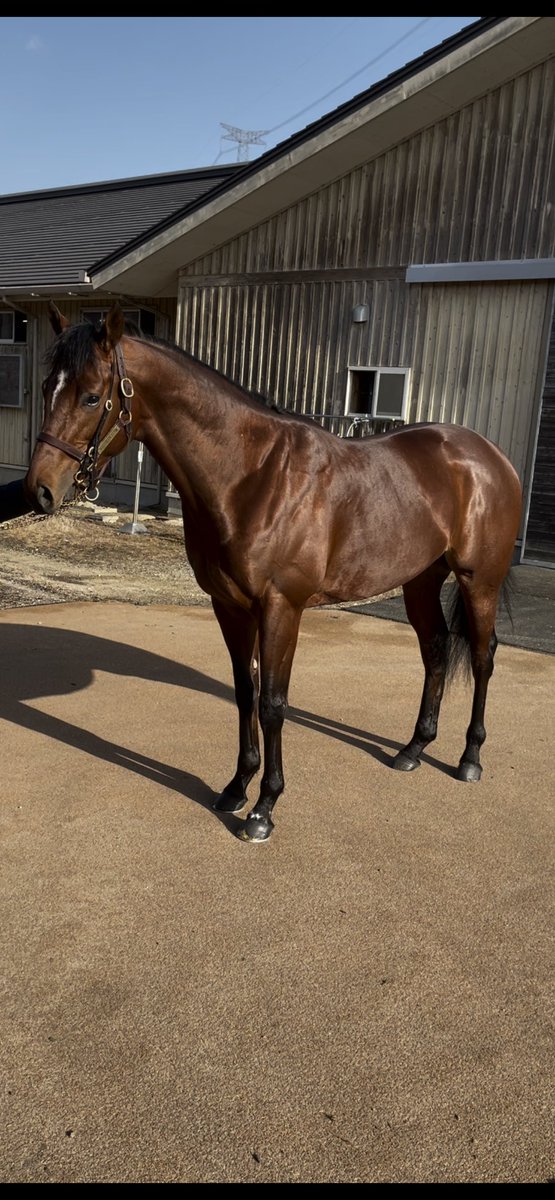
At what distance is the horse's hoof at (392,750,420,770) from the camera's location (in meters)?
4.11

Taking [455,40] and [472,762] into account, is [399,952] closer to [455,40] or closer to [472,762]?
[472,762]

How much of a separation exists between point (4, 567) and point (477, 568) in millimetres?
5822

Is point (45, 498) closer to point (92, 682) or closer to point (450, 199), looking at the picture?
point (92, 682)

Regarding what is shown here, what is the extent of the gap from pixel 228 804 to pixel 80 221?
1602cm

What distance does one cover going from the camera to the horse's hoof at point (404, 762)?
4105 millimetres

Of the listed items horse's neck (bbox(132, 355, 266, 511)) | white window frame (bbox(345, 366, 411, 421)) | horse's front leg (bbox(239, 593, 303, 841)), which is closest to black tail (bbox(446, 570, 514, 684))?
horse's front leg (bbox(239, 593, 303, 841))

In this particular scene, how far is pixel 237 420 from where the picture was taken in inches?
128

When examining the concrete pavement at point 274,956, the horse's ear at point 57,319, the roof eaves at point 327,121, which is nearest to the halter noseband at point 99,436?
the horse's ear at point 57,319

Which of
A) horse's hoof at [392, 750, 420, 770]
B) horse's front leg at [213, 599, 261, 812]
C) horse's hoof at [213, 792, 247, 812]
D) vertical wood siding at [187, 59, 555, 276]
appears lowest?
horse's hoof at [392, 750, 420, 770]

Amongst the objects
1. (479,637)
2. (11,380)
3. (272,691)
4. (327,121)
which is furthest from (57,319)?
(11,380)

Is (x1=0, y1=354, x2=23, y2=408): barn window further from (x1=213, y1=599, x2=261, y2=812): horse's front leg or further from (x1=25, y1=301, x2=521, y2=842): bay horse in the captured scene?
(x1=213, y1=599, x2=261, y2=812): horse's front leg

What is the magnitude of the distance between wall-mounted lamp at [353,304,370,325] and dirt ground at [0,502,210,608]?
3.53 metres

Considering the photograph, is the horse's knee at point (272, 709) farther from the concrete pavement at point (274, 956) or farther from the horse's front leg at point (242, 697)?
the concrete pavement at point (274, 956)

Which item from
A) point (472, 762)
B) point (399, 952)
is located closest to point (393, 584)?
point (472, 762)
